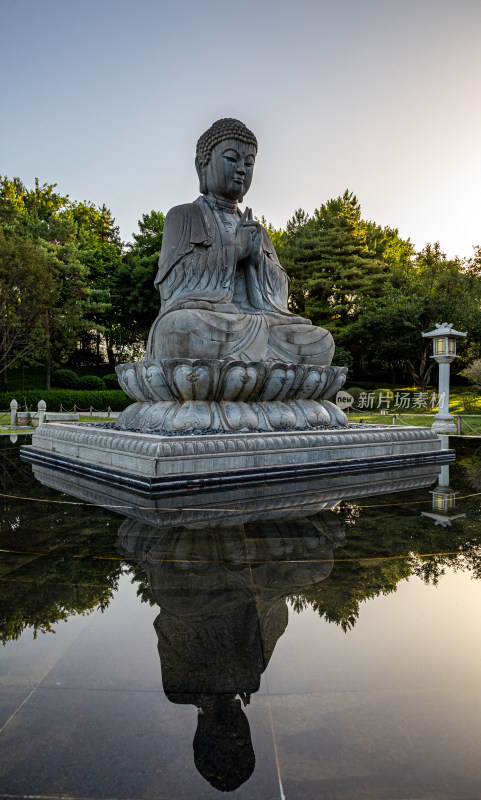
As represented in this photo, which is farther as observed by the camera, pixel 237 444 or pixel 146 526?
pixel 237 444

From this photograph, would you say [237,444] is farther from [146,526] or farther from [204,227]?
[204,227]

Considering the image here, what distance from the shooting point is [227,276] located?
639cm

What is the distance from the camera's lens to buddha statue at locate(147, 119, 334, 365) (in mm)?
5836

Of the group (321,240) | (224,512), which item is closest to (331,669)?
(224,512)

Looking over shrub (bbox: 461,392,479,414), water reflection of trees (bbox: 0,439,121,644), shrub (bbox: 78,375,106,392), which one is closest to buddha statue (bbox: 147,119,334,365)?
water reflection of trees (bbox: 0,439,121,644)

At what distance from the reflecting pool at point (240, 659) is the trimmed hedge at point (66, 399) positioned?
15.8 m

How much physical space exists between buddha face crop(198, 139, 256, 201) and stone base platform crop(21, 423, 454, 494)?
12.0ft

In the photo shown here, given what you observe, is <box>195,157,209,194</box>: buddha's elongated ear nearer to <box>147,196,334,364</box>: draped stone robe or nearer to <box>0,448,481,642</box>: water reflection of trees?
<box>147,196,334,364</box>: draped stone robe

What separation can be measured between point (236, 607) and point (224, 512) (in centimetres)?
154

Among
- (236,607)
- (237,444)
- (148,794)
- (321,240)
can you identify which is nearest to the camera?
(148,794)

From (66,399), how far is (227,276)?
13.4m

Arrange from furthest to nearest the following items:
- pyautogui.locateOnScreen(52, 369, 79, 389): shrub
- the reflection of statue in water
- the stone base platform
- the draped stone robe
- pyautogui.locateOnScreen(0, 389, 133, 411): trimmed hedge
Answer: pyautogui.locateOnScreen(52, 369, 79, 389): shrub
pyautogui.locateOnScreen(0, 389, 133, 411): trimmed hedge
the draped stone robe
the stone base platform
the reflection of statue in water

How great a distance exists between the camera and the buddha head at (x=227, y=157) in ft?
21.0

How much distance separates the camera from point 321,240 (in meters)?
22.8
